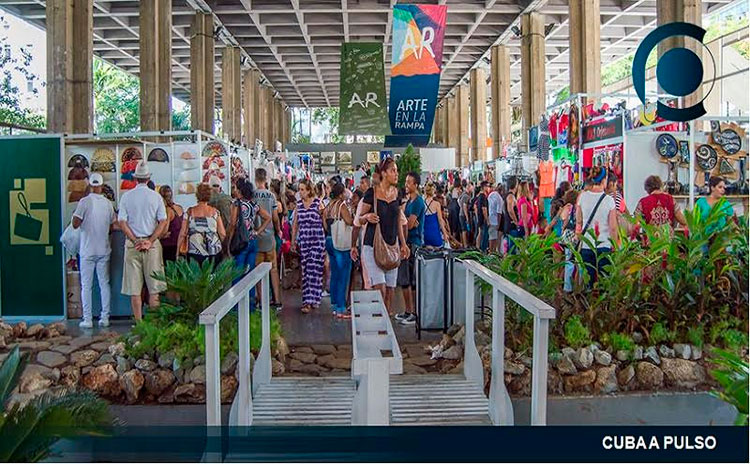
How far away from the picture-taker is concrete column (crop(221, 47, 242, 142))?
911 inches

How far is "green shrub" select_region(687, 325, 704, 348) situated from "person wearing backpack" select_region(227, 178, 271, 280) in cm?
398

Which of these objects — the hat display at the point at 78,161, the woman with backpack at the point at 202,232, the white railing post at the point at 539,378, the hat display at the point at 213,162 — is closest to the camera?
the white railing post at the point at 539,378

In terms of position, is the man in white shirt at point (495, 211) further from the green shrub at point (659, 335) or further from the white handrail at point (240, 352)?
the white handrail at point (240, 352)

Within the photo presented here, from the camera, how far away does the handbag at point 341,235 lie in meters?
7.41

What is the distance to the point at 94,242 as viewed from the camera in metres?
7.27

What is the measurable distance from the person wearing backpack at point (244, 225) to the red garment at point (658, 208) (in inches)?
152

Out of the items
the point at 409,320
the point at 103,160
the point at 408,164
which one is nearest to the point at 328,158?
the point at 408,164

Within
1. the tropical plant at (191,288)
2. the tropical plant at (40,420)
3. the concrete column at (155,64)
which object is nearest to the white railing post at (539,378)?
the tropical plant at (40,420)

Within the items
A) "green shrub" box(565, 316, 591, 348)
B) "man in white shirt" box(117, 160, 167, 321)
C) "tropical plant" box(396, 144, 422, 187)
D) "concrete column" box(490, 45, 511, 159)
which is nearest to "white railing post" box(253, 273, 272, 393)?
"green shrub" box(565, 316, 591, 348)

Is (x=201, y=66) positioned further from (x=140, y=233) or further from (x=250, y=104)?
(x=140, y=233)

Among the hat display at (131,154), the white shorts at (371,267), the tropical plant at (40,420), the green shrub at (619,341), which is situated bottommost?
the green shrub at (619,341)

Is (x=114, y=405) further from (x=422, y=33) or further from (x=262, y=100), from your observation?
(x=262, y=100)

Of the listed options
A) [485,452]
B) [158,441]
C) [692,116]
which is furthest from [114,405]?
[692,116]

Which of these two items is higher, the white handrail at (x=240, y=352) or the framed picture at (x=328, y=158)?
the framed picture at (x=328, y=158)
